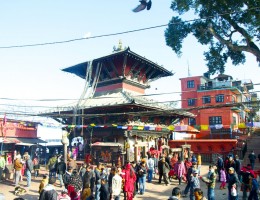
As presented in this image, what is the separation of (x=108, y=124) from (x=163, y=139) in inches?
245

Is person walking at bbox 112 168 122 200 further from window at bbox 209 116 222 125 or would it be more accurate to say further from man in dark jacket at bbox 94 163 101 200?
window at bbox 209 116 222 125

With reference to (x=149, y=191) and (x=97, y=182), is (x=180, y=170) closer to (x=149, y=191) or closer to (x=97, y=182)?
(x=149, y=191)

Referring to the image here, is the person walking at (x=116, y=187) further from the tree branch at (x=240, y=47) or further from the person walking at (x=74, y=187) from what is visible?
the tree branch at (x=240, y=47)

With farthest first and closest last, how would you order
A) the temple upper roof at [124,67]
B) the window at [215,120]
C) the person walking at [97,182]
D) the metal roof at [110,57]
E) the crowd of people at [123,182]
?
1. the window at [215,120]
2. the temple upper roof at [124,67]
3. the metal roof at [110,57]
4. the person walking at [97,182]
5. the crowd of people at [123,182]

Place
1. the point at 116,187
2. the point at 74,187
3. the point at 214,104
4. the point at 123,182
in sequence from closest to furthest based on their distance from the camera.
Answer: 1. the point at 74,187
2. the point at 116,187
3. the point at 123,182
4. the point at 214,104

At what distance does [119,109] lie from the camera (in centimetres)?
2048

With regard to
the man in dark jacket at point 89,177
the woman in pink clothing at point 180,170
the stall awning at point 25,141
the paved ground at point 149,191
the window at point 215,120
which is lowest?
the paved ground at point 149,191

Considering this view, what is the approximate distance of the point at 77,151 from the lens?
74.9 ft

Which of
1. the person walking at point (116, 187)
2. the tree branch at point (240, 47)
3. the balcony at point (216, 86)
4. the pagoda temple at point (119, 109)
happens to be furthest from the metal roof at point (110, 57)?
the balcony at point (216, 86)

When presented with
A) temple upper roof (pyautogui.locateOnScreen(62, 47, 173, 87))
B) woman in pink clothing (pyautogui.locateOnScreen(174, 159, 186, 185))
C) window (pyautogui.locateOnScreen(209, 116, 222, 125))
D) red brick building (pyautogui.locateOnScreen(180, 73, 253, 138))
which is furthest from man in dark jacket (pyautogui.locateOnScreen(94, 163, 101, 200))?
window (pyautogui.locateOnScreen(209, 116, 222, 125))

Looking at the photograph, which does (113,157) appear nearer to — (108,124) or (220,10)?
(108,124)

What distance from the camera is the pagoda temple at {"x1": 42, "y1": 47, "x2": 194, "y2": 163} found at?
792 inches

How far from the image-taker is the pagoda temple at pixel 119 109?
66.0 feet

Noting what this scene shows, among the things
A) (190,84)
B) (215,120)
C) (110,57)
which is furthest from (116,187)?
(190,84)
